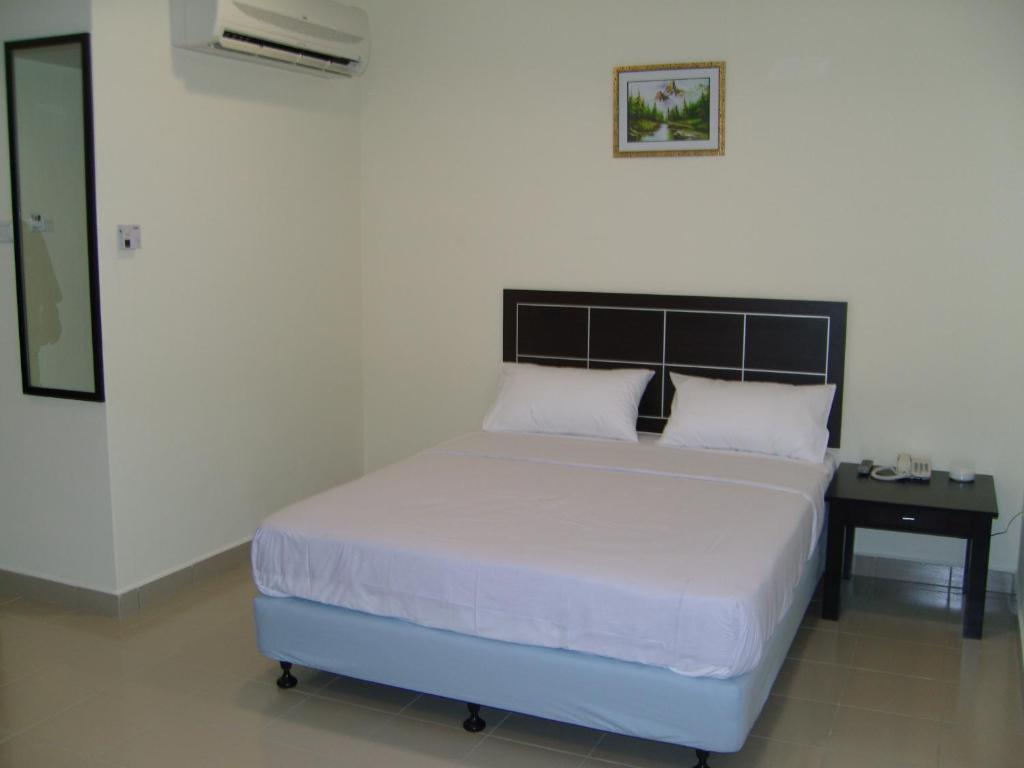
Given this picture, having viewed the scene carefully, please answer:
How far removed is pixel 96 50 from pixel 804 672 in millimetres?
3242

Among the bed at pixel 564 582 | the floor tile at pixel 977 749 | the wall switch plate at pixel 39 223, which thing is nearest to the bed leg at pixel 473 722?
the bed at pixel 564 582

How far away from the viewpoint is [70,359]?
3.81 metres

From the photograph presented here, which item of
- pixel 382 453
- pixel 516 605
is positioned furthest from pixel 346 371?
pixel 516 605

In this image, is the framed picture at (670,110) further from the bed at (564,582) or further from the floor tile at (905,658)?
the floor tile at (905,658)

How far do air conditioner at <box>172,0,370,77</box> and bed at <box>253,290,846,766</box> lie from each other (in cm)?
175

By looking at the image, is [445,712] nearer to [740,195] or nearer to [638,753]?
[638,753]

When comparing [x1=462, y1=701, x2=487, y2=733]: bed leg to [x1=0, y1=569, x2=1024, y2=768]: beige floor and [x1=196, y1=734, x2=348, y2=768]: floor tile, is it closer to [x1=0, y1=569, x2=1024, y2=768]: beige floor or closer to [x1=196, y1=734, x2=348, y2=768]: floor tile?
[x1=0, y1=569, x2=1024, y2=768]: beige floor

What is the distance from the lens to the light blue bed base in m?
2.67

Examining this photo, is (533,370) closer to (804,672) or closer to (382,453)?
(382,453)

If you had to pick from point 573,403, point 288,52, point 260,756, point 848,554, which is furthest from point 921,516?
point 288,52

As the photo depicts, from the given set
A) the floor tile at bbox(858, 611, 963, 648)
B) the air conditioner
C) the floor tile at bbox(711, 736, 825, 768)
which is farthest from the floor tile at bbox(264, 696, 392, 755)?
the air conditioner

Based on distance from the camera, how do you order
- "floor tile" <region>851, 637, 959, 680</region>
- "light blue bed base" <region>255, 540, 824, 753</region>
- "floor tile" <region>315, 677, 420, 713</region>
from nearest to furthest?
"light blue bed base" <region>255, 540, 824, 753</region> → "floor tile" <region>315, 677, 420, 713</region> → "floor tile" <region>851, 637, 959, 680</region>

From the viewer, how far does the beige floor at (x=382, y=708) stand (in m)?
2.89

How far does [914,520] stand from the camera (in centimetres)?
371
